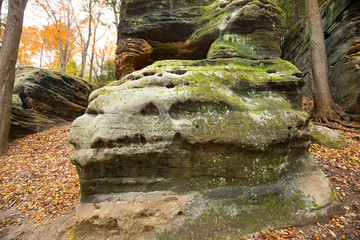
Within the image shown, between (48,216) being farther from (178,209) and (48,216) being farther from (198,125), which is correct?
(198,125)

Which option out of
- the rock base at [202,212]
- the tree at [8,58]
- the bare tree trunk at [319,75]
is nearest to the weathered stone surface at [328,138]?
the bare tree trunk at [319,75]

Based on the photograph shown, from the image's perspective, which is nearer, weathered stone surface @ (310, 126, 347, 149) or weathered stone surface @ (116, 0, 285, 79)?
weathered stone surface @ (310, 126, 347, 149)

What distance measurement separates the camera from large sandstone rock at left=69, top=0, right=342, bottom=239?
11.0 ft

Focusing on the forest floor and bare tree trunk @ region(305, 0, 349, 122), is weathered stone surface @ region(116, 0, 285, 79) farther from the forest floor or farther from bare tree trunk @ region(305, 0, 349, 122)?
the forest floor

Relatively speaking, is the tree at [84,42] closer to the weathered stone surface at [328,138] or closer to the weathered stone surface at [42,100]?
the weathered stone surface at [42,100]

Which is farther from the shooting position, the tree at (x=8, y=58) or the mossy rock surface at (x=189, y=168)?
the tree at (x=8, y=58)

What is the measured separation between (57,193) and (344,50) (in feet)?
44.2

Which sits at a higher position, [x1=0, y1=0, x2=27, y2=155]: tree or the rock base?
[x1=0, y1=0, x2=27, y2=155]: tree

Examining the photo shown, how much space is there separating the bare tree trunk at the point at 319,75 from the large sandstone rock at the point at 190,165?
196 inches

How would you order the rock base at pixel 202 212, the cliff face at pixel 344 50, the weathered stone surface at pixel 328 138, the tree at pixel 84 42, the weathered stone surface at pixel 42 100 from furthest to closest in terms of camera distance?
1. the tree at pixel 84 42
2. the weathered stone surface at pixel 42 100
3. the cliff face at pixel 344 50
4. the weathered stone surface at pixel 328 138
5. the rock base at pixel 202 212

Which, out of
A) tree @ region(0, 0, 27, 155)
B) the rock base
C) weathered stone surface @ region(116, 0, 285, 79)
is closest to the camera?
the rock base

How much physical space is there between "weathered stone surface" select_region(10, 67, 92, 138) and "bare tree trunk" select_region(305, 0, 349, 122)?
46.3ft

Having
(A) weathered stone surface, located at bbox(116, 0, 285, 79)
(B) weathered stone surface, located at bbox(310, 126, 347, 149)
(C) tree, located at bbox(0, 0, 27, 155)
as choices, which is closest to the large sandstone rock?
(B) weathered stone surface, located at bbox(310, 126, 347, 149)

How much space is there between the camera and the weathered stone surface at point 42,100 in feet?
29.4
